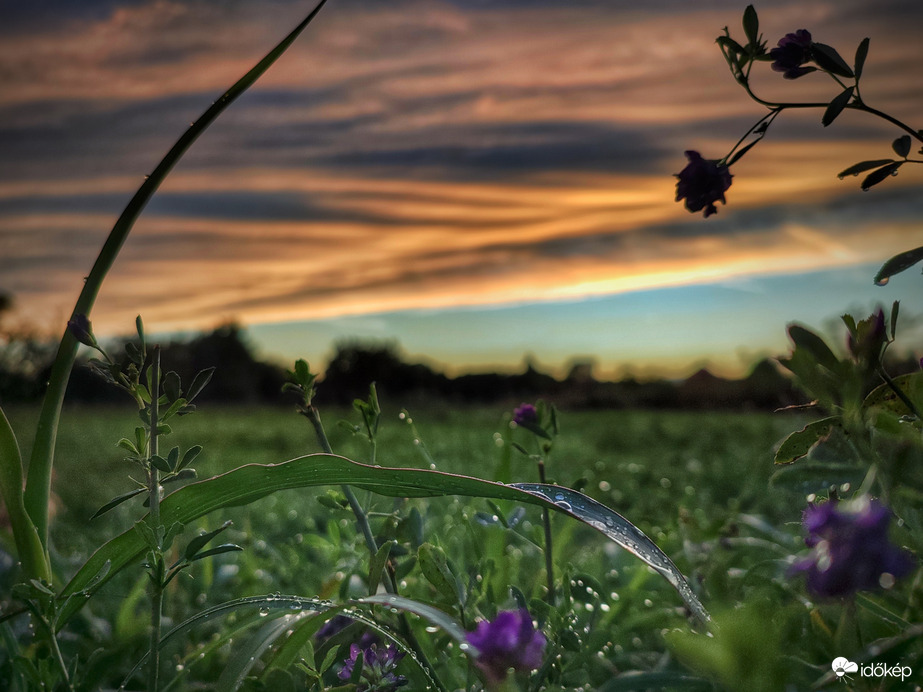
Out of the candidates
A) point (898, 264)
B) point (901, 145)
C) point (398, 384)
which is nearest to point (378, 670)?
point (898, 264)

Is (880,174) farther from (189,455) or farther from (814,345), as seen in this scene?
(189,455)

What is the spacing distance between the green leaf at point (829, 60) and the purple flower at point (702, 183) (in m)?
0.12

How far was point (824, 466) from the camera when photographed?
0.48m

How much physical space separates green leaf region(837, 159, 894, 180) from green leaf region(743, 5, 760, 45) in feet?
0.47

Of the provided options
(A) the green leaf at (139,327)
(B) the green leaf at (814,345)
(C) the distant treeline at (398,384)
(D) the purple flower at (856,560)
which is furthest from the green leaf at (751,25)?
(C) the distant treeline at (398,384)

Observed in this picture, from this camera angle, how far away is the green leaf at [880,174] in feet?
2.21

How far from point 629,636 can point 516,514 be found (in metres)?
0.36

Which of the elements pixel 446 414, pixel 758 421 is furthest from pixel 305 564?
pixel 446 414

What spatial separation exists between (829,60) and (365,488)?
570mm

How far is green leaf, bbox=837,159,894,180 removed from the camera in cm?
68

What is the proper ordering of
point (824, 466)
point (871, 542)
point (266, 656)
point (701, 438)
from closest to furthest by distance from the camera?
point (871, 542) < point (824, 466) < point (266, 656) < point (701, 438)

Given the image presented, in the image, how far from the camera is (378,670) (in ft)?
2.27

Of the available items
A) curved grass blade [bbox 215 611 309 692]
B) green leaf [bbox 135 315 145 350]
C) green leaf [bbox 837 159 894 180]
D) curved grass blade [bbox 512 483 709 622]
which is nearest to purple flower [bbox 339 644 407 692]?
curved grass blade [bbox 215 611 309 692]

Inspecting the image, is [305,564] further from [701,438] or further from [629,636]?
[701,438]
